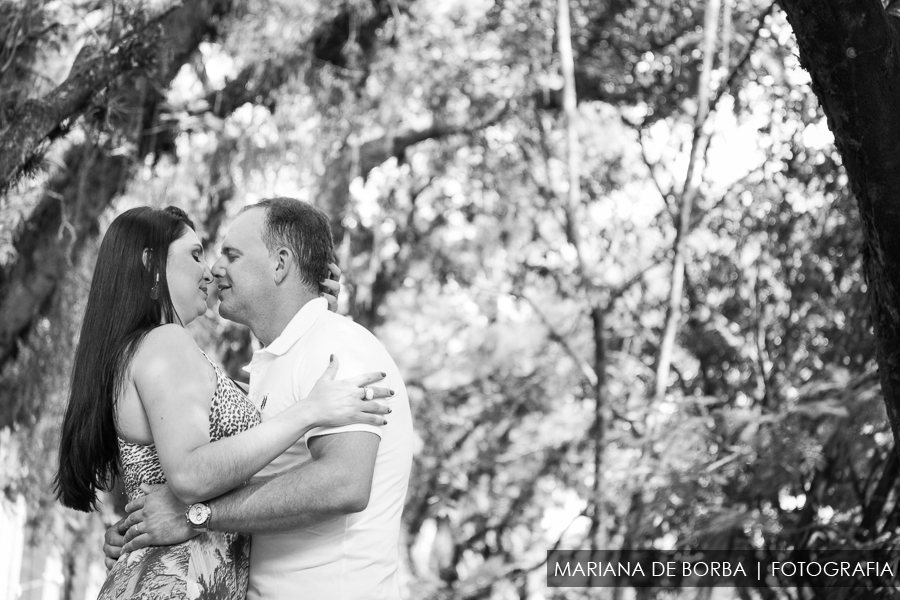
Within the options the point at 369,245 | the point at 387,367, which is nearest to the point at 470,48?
the point at 369,245

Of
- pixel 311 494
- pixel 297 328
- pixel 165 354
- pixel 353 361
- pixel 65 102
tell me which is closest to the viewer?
pixel 311 494

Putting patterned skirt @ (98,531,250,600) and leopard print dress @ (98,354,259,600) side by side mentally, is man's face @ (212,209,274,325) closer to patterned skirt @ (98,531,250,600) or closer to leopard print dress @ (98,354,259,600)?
leopard print dress @ (98,354,259,600)

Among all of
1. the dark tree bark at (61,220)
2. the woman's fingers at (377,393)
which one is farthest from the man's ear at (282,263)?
the dark tree bark at (61,220)

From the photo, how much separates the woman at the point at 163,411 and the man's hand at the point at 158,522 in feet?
0.11

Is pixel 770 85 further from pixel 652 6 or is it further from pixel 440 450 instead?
pixel 440 450

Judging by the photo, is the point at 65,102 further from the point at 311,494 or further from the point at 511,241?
the point at 511,241

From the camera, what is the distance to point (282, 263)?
8.18 ft

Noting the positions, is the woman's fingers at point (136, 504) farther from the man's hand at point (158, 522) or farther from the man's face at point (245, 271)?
the man's face at point (245, 271)

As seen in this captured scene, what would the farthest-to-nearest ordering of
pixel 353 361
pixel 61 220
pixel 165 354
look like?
pixel 61 220
pixel 353 361
pixel 165 354

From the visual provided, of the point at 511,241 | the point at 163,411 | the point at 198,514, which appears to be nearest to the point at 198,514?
the point at 198,514

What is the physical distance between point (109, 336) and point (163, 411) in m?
0.25

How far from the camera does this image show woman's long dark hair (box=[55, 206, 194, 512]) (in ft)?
7.10

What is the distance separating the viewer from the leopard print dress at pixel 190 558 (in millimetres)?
2070

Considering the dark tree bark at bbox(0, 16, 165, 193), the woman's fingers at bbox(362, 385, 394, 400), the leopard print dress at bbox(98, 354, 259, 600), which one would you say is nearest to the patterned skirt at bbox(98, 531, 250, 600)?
the leopard print dress at bbox(98, 354, 259, 600)
